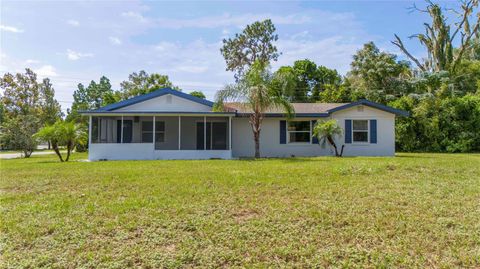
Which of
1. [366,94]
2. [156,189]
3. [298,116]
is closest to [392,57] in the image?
[366,94]

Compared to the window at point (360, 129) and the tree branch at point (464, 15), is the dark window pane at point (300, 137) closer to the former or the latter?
the window at point (360, 129)

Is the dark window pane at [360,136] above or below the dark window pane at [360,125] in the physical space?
below

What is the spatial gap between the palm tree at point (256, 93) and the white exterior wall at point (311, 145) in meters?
2.27

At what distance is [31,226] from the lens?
4348 mm

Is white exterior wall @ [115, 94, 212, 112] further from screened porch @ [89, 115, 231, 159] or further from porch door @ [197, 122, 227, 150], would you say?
porch door @ [197, 122, 227, 150]

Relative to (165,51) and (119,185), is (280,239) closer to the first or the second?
(119,185)

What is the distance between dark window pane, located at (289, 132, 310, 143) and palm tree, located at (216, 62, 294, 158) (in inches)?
96.6

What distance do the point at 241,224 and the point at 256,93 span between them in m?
9.70

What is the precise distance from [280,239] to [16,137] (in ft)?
67.4

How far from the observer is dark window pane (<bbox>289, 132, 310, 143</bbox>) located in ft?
55.8

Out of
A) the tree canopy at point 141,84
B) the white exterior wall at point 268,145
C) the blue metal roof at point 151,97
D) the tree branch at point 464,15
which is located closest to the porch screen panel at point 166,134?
the blue metal roof at point 151,97

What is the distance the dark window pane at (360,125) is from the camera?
54.4 feet

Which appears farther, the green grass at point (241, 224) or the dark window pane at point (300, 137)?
the dark window pane at point (300, 137)

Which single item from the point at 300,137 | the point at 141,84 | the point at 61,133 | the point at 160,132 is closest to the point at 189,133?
the point at 160,132
